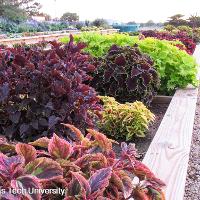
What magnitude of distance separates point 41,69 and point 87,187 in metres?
1.51

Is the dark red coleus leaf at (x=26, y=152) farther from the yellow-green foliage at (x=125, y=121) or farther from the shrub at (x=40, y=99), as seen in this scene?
the yellow-green foliage at (x=125, y=121)

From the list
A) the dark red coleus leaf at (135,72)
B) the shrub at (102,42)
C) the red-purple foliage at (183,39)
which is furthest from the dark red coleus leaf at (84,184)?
the red-purple foliage at (183,39)

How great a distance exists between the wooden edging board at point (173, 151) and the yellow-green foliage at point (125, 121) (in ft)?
0.69

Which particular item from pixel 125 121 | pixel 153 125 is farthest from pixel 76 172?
pixel 153 125

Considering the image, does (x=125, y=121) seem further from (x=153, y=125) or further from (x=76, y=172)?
(x=76, y=172)

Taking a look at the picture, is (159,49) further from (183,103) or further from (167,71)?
(183,103)

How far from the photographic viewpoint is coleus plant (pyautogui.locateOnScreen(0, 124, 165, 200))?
1111 mm

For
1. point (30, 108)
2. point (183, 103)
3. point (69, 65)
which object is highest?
point (69, 65)

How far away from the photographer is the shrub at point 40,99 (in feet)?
8.22

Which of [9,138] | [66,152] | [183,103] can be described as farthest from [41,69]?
[183,103]

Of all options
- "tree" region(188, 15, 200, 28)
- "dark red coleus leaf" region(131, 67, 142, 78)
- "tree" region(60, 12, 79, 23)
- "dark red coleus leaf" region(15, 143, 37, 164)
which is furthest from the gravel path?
"tree" region(60, 12, 79, 23)

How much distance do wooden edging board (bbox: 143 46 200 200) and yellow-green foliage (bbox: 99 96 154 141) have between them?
0.69ft

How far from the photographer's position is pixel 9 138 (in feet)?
8.36

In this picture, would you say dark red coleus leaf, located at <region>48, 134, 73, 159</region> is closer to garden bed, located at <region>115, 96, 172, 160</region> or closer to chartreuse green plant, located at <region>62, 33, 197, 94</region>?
garden bed, located at <region>115, 96, 172, 160</region>
